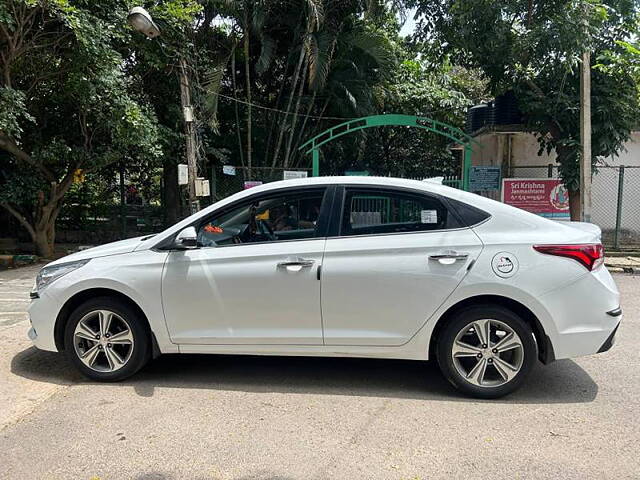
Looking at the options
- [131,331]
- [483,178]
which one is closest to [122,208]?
[483,178]

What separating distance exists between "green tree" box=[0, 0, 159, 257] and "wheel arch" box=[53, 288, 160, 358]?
19.9 feet

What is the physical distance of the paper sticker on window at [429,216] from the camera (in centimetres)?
389

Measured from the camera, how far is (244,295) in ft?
12.8

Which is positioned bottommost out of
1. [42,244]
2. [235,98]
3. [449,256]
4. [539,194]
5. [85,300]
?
[42,244]

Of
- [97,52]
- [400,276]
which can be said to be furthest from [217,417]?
[97,52]

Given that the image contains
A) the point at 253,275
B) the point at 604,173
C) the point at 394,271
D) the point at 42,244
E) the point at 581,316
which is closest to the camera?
the point at 581,316

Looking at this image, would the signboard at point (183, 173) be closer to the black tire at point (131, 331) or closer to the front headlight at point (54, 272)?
the front headlight at point (54, 272)

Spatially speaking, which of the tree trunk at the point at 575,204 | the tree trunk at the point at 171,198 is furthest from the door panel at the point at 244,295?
the tree trunk at the point at 171,198

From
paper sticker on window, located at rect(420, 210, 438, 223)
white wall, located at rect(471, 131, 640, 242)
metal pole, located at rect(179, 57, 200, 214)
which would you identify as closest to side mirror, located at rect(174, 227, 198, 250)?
paper sticker on window, located at rect(420, 210, 438, 223)

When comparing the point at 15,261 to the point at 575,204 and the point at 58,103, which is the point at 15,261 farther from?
the point at 575,204

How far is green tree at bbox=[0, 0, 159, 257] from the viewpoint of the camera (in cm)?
901

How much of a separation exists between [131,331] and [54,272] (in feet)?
2.84

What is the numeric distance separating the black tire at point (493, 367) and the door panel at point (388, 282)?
0.21 metres

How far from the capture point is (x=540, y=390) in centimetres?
397
